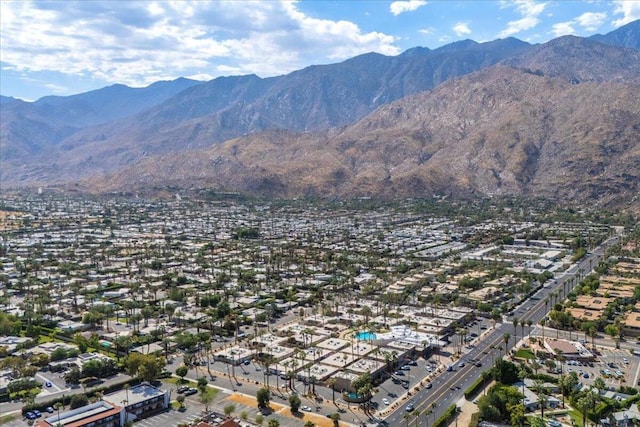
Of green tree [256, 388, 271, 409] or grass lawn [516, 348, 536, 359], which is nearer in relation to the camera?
green tree [256, 388, 271, 409]

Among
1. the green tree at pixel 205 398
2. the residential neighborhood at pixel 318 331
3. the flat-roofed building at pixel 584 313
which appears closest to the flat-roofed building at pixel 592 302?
the residential neighborhood at pixel 318 331

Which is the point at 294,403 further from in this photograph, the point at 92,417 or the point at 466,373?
the point at 466,373

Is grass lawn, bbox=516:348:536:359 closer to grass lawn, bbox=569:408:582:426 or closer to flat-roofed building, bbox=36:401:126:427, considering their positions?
grass lawn, bbox=569:408:582:426

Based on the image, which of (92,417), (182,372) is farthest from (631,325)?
(92,417)

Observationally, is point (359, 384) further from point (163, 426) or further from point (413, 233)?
point (413, 233)

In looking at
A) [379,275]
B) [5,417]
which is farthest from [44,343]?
[379,275]

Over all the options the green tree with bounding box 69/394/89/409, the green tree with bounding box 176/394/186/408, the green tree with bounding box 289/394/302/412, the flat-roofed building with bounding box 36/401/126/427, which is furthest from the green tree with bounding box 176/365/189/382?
the green tree with bounding box 289/394/302/412
